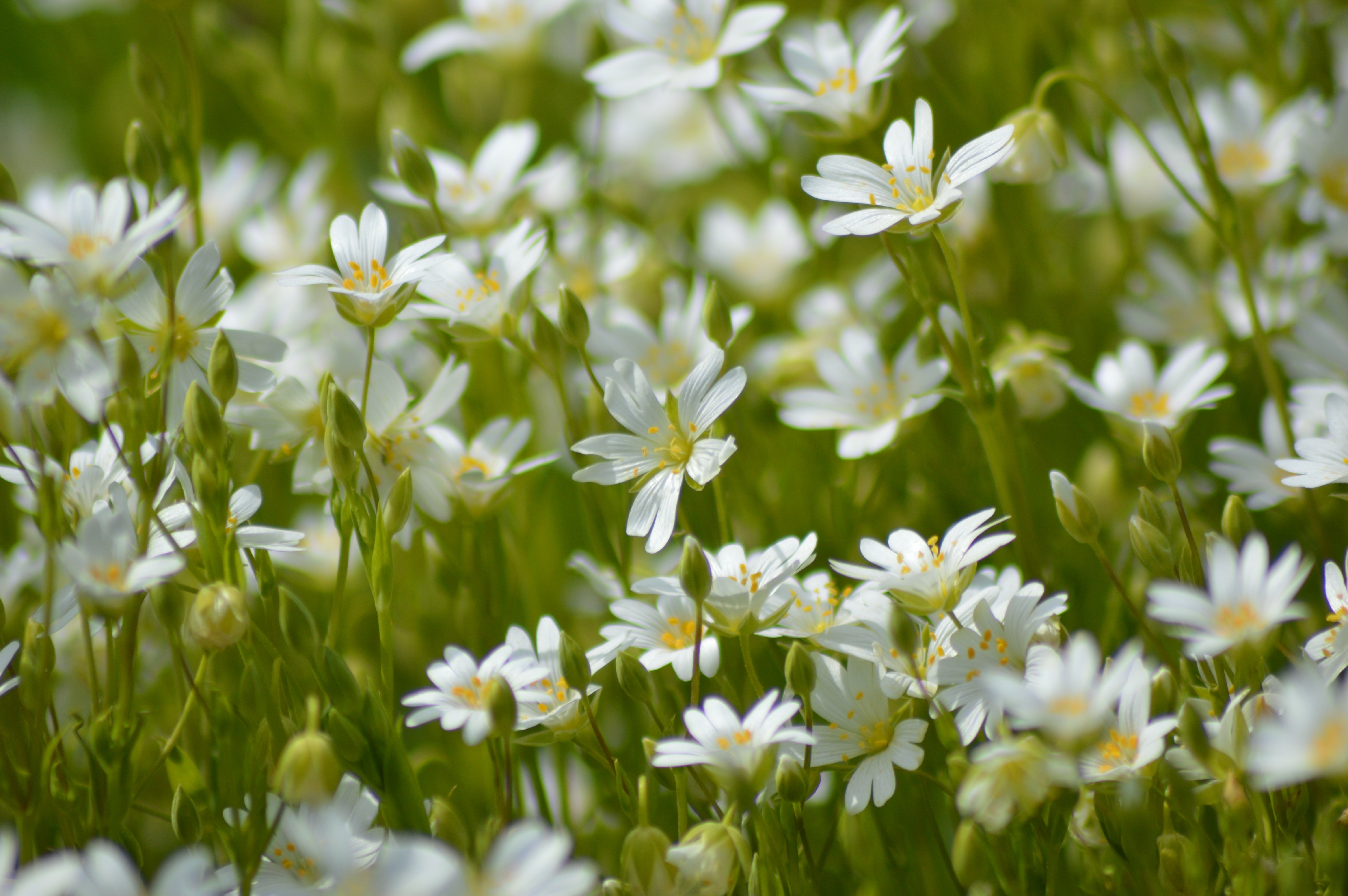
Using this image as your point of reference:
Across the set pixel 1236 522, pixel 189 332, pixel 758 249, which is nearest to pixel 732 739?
pixel 1236 522

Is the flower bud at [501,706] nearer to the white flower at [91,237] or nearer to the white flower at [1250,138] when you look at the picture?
the white flower at [91,237]

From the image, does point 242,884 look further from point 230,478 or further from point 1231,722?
point 1231,722

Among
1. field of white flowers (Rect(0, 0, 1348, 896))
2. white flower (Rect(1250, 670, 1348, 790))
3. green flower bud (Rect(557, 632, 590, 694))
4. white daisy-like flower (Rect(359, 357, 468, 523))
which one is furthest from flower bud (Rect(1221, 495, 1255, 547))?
white daisy-like flower (Rect(359, 357, 468, 523))

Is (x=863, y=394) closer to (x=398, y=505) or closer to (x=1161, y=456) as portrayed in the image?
(x=1161, y=456)

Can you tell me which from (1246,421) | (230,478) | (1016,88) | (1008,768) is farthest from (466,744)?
(1016,88)

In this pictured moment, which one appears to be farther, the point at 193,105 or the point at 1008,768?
the point at 193,105

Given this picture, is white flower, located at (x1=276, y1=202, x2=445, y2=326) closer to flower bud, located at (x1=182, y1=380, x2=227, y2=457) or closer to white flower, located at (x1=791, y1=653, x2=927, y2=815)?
flower bud, located at (x1=182, y1=380, x2=227, y2=457)
